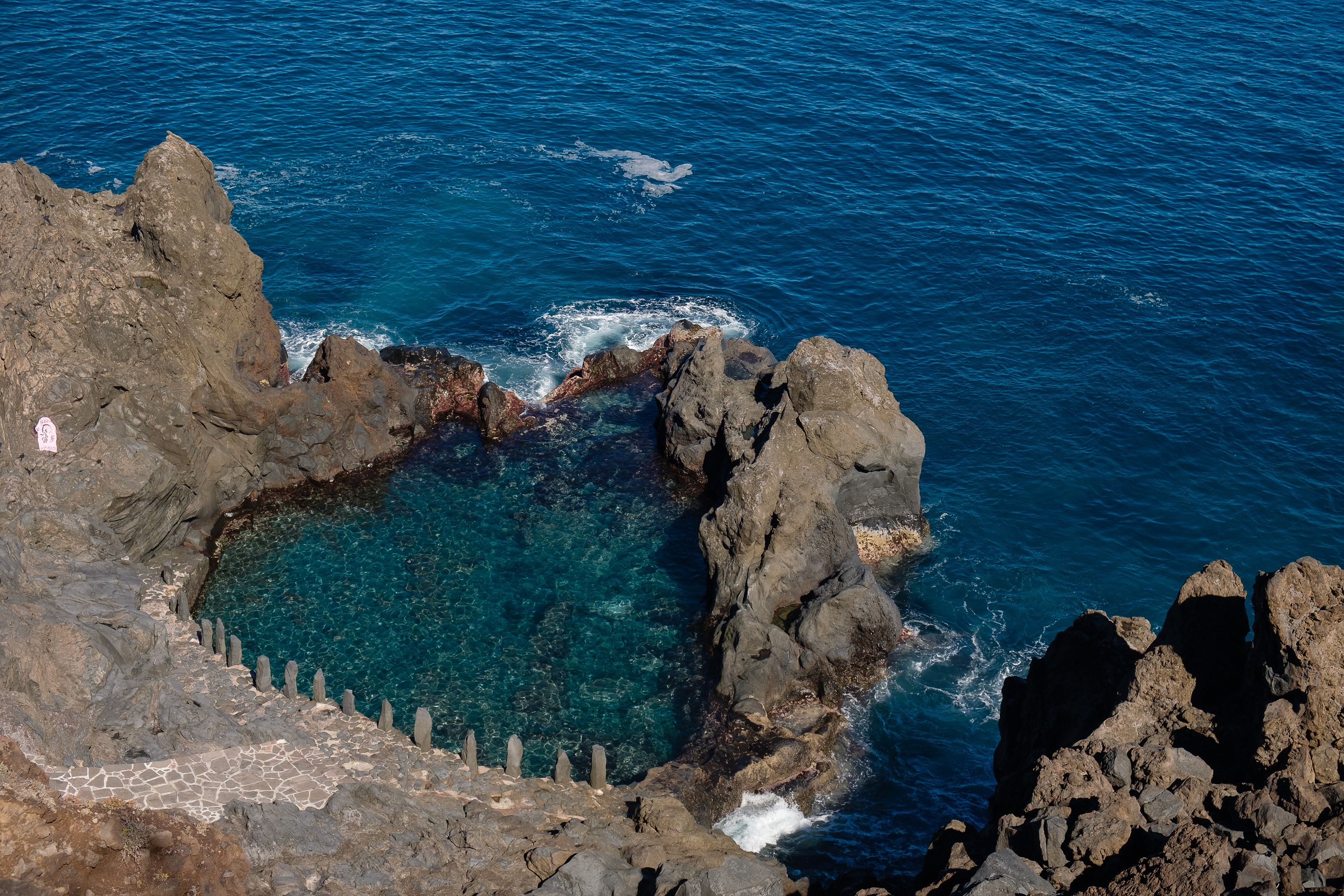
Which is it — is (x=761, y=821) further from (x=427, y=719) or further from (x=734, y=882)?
(x=427, y=719)

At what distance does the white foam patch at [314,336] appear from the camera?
67.7 meters

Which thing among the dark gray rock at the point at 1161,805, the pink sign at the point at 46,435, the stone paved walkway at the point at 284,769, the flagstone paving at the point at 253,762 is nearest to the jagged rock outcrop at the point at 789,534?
the stone paved walkway at the point at 284,769

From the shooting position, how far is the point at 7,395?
46.9m

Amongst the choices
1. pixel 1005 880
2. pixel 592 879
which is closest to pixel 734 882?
pixel 592 879

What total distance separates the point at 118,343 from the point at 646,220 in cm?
4268

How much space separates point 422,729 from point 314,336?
35.1 meters

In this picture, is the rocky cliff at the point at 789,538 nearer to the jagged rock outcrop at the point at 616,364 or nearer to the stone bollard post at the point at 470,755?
the jagged rock outcrop at the point at 616,364

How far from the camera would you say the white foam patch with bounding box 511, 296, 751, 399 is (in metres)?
68.4

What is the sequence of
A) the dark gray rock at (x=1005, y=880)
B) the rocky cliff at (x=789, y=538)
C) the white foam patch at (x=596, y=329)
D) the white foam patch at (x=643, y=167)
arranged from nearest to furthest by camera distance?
the dark gray rock at (x=1005, y=880) → the rocky cliff at (x=789, y=538) → the white foam patch at (x=596, y=329) → the white foam patch at (x=643, y=167)

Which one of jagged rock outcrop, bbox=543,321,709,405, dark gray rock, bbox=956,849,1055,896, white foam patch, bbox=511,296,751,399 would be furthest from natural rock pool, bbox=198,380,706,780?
dark gray rock, bbox=956,849,1055,896

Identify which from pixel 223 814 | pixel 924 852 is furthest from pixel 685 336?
pixel 223 814

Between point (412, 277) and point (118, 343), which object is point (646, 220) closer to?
point (412, 277)

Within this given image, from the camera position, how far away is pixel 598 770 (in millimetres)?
41250

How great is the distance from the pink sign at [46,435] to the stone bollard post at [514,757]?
2269 centimetres
